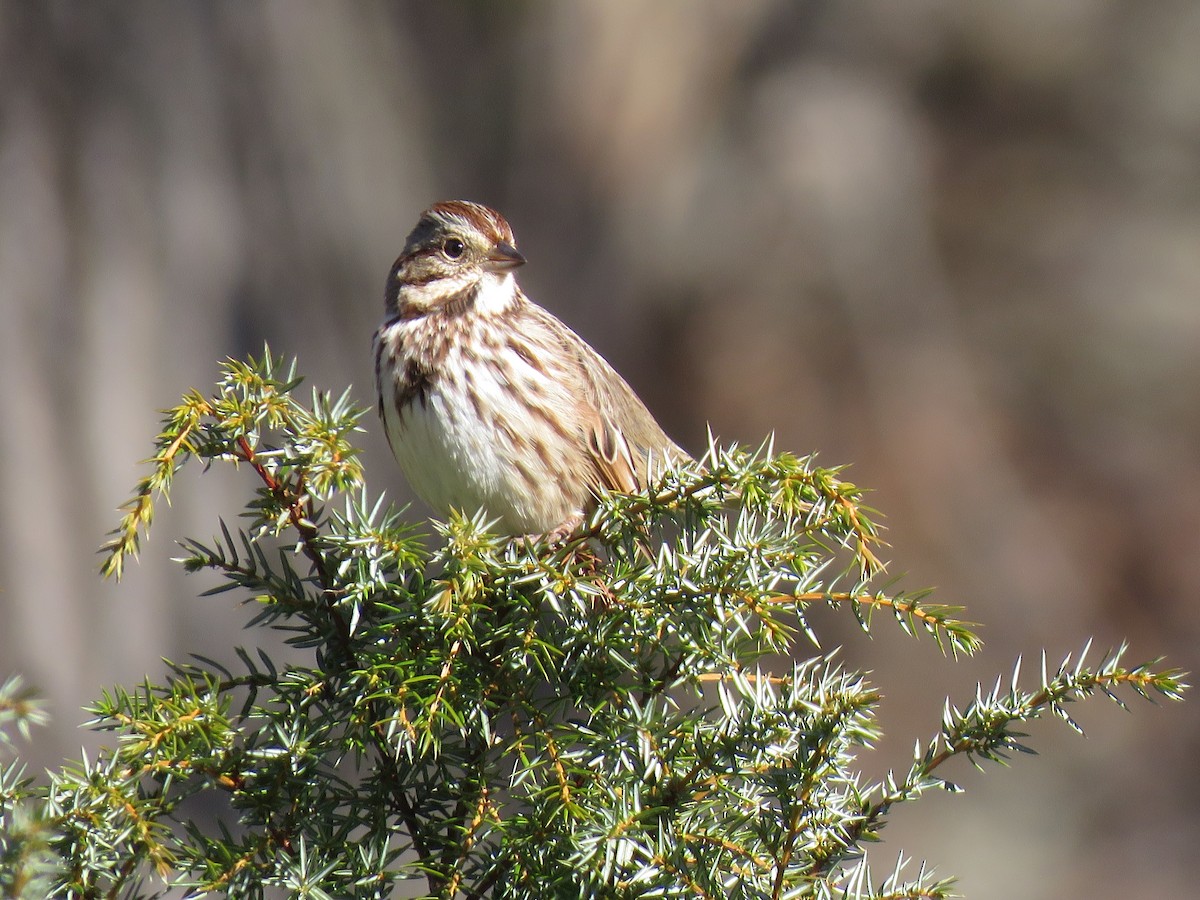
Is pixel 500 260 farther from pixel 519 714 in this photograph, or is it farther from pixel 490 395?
pixel 519 714

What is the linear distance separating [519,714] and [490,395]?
3.49ft

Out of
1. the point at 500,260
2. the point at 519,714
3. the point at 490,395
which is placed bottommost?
the point at 519,714

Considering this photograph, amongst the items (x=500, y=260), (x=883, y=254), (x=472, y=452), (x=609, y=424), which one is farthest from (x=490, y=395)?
(x=883, y=254)

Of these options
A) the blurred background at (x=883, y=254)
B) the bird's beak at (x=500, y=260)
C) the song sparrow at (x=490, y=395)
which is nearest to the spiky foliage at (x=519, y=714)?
the song sparrow at (x=490, y=395)

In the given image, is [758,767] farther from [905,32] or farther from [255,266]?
[905,32]

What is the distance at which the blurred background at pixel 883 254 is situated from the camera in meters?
5.13

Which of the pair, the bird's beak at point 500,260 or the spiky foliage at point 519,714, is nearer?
the spiky foliage at point 519,714

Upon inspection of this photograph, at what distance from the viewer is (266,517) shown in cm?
127

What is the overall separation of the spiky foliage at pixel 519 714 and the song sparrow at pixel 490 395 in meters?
0.74

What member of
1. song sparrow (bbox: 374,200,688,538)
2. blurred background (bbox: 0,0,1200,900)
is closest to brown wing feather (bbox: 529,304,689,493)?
song sparrow (bbox: 374,200,688,538)

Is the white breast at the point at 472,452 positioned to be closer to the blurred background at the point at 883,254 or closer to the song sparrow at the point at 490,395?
the song sparrow at the point at 490,395

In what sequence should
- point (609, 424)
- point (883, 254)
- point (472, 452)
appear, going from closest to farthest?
1. point (472, 452)
2. point (609, 424)
3. point (883, 254)

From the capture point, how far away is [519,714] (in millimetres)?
1283

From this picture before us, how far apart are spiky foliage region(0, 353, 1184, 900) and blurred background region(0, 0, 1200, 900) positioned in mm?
3592
